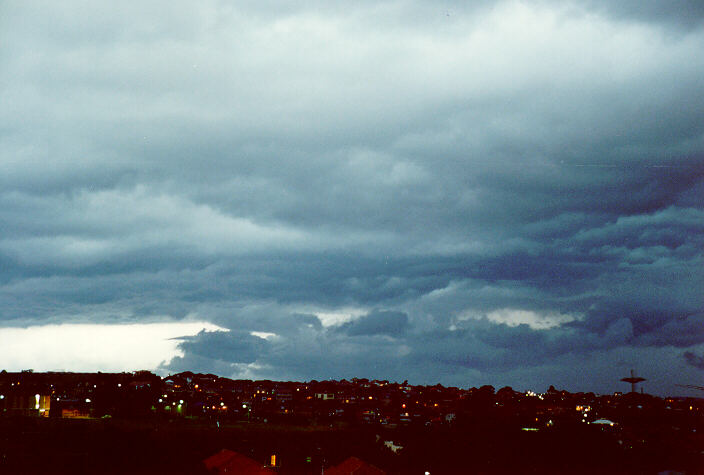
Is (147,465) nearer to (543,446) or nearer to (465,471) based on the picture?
(465,471)

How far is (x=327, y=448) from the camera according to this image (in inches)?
3728

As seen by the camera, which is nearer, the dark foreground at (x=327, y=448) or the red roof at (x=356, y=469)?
the red roof at (x=356, y=469)

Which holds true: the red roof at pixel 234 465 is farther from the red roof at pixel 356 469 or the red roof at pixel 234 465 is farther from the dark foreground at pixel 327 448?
the red roof at pixel 356 469

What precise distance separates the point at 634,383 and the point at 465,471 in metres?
101

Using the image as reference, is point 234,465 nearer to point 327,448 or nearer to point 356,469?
point 356,469

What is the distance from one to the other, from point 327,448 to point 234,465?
3590 cm

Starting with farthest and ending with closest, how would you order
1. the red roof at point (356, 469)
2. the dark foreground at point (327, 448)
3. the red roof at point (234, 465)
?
the dark foreground at point (327, 448) → the red roof at point (234, 465) → the red roof at point (356, 469)

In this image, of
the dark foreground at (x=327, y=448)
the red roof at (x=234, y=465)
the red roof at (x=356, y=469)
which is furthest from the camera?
the dark foreground at (x=327, y=448)

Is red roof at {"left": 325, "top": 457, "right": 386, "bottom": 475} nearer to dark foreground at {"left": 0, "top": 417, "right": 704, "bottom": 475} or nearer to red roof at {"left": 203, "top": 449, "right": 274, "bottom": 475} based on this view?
red roof at {"left": 203, "top": 449, "right": 274, "bottom": 475}

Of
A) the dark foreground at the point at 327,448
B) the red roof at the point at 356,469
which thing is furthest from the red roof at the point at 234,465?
the red roof at the point at 356,469

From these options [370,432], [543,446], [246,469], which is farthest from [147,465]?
[543,446]

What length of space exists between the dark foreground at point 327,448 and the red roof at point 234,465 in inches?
208

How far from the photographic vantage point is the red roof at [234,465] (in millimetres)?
60438

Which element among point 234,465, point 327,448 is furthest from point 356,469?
point 327,448
